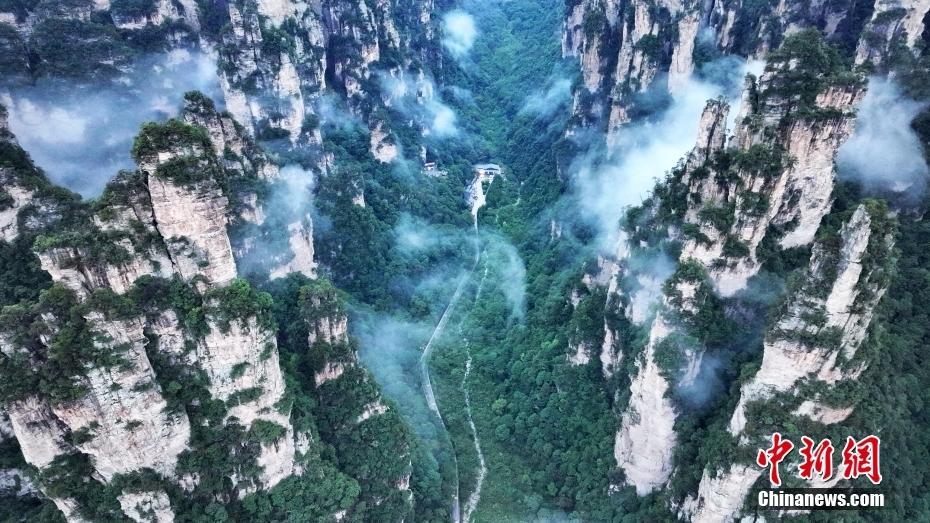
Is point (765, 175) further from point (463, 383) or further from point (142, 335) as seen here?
point (463, 383)

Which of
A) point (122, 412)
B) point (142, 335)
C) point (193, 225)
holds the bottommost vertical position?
point (122, 412)

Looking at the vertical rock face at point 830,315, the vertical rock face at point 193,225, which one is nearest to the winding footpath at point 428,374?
the vertical rock face at point 830,315

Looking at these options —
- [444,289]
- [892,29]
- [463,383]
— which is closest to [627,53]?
[892,29]

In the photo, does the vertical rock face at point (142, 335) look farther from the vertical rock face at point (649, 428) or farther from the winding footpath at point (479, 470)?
the vertical rock face at point (649, 428)

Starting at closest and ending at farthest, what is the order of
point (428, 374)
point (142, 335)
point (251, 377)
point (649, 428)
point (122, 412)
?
1. point (122, 412)
2. point (142, 335)
3. point (251, 377)
4. point (649, 428)
5. point (428, 374)

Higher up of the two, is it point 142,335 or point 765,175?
point 765,175

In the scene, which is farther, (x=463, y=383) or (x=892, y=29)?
(x=463, y=383)
